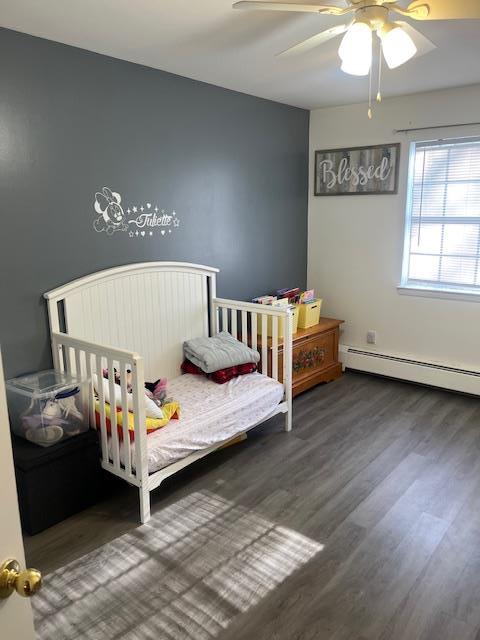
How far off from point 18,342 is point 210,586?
153cm

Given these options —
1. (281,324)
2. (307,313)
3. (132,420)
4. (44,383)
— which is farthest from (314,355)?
(44,383)

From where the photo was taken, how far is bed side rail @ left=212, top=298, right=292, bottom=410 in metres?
3.27

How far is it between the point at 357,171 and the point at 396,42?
2.39 m

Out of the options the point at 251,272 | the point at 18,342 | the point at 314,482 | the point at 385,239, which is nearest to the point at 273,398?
the point at 314,482

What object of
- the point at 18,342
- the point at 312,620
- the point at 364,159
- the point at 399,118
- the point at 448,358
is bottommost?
the point at 312,620

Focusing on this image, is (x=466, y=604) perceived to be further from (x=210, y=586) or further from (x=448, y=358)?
(x=448, y=358)

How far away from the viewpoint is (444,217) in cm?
393

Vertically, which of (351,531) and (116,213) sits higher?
(116,213)

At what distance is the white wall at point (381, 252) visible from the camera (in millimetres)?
3855

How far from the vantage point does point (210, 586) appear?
199 centimetres

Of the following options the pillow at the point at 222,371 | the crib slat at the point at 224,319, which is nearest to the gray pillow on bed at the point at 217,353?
the pillow at the point at 222,371

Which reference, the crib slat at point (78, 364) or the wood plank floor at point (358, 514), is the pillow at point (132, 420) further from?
the wood plank floor at point (358, 514)

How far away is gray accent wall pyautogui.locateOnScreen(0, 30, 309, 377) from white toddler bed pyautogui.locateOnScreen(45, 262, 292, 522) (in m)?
0.12

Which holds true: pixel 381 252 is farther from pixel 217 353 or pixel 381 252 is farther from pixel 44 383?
pixel 44 383
